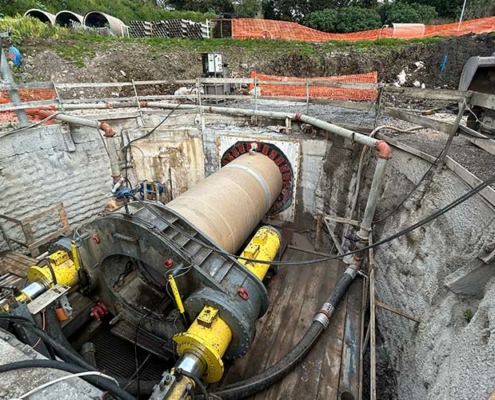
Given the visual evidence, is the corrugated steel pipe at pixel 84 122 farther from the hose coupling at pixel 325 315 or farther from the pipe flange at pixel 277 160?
the hose coupling at pixel 325 315

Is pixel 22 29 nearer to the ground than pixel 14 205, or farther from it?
farther from it

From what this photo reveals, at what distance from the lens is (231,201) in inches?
197

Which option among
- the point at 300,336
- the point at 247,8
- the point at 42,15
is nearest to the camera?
the point at 300,336

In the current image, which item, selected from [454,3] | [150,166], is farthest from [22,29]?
[454,3]

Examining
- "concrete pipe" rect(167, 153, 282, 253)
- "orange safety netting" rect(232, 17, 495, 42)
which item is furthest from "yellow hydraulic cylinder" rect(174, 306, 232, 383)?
"orange safety netting" rect(232, 17, 495, 42)

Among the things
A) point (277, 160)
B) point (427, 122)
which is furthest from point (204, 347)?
point (277, 160)

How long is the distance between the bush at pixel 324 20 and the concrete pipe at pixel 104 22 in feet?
54.5

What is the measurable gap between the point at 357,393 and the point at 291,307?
69.0 inches

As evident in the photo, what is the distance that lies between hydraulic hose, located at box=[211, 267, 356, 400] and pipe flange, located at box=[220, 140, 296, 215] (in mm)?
3336

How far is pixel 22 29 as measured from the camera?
42.3ft

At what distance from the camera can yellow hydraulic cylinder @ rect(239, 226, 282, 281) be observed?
13.8 ft

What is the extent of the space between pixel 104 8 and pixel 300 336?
2768 centimetres

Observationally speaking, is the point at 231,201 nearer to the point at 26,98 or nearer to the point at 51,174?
the point at 51,174

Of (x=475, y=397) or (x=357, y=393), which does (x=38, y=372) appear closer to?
(x=475, y=397)
